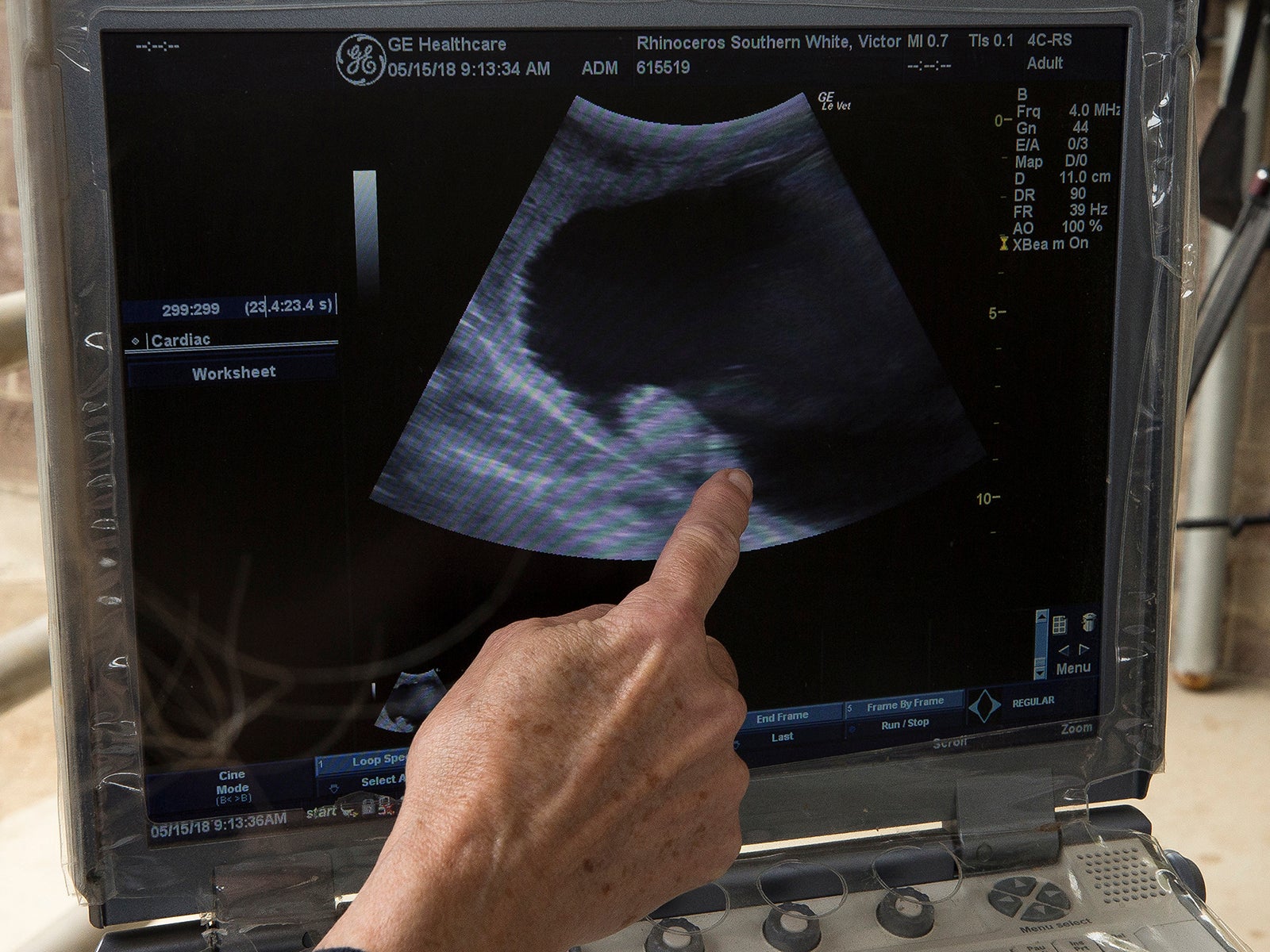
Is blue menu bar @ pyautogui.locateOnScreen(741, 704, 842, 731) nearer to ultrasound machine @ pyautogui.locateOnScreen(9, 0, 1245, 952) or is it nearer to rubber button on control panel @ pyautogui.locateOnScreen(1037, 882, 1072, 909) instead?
ultrasound machine @ pyautogui.locateOnScreen(9, 0, 1245, 952)

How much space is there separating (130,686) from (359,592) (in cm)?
13

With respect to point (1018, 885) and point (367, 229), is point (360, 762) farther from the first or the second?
point (1018, 885)

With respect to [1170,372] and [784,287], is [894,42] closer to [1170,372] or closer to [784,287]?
[784,287]

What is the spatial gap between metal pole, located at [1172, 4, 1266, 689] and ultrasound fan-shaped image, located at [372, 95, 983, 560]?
1555 mm

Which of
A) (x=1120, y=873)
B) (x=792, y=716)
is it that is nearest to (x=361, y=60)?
(x=792, y=716)

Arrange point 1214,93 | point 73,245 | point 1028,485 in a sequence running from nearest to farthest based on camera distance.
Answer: point 73,245
point 1028,485
point 1214,93

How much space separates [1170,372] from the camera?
2.39 ft

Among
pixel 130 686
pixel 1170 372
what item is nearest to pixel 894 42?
pixel 1170 372

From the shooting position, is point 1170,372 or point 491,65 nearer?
point 491,65

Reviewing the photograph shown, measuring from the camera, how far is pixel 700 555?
0.63 m

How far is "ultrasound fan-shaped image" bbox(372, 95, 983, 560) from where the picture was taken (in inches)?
25.1

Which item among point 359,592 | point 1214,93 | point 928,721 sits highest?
point 1214,93

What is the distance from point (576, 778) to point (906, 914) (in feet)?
0.84

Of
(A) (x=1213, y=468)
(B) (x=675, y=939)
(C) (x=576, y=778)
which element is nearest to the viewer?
(C) (x=576, y=778)
